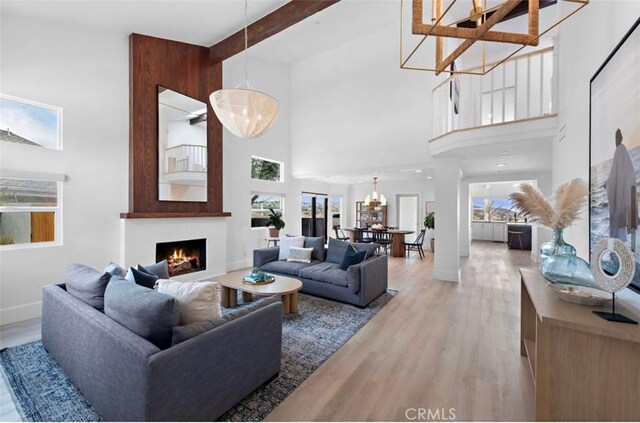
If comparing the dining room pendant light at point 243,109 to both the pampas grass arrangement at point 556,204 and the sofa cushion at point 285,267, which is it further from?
the pampas grass arrangement at point 556,204

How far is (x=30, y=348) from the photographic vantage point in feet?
8.57

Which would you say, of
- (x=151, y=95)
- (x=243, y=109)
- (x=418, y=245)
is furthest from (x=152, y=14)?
(x=418, y=245)

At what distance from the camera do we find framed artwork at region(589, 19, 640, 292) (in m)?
1.41

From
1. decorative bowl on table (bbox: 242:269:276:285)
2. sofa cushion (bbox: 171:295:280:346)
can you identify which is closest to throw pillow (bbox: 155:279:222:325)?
sofa cushion (bbox: 171:295:280:346)

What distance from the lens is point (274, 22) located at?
4012 mm

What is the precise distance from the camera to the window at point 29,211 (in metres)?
3.23

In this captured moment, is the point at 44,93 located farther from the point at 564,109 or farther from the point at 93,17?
the point at 564,109

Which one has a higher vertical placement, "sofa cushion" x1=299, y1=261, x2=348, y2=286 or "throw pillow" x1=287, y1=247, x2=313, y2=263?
"throw pillow" x1=287, y1=247, x2=313, y2=263

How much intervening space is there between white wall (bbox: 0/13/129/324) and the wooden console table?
5.12 m

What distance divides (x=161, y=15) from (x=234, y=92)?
7.82 ft

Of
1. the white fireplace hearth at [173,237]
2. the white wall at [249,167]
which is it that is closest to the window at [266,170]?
the white wall at [249,167]

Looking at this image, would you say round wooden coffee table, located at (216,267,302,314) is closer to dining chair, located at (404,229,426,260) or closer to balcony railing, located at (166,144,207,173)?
balcony railing, located at (166,144,207,173)

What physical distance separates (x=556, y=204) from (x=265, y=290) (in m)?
2.86

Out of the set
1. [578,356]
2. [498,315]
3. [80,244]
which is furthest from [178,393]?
[498,315]
